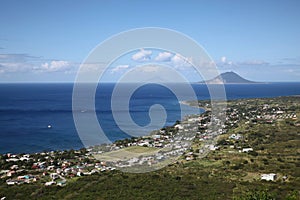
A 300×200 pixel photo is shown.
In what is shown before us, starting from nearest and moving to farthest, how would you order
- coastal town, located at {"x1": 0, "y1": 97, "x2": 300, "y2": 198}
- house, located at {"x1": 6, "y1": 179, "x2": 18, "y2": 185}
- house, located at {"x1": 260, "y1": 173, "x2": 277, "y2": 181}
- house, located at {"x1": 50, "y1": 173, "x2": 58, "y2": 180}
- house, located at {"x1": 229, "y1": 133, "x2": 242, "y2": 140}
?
house, located at {"x1": 6, "y1": 179, "x2": 18, "y2": 185} → house, located at {"x1": 260, "y1": 173, "x2": 277, "y2": 181} → house, located at {"x1": 50, "y1": 173, "x2": 58, "y2": 180} → coastal town, located at {"x1": 0, "y1": 97, "x2": 300, "y2": 198} → house, located at {"x1": 229, "y1": 133, "x2": 242, "y2": 140}

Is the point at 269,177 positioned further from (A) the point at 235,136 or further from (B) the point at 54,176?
(B) the point at 54,176

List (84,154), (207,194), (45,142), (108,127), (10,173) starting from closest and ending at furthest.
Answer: (207,194) → (10,173) → (84,154) → (45,142) → (108,127)

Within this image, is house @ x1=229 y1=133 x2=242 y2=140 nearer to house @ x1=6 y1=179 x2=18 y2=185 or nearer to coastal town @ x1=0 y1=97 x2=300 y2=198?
coastal town @ x1=0 y1=97 x2=300 y2=198

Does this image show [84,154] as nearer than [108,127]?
Yes

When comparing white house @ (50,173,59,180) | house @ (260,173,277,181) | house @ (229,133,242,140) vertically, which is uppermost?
house @ (229,133,242,140)

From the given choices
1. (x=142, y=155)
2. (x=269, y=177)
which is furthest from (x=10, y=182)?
(x=269, y=177)

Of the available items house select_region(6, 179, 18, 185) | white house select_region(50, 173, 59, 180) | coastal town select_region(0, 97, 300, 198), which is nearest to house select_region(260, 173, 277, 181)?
coastal town select_region(0, 97, 300, 198)

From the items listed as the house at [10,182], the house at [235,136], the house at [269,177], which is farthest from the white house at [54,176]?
the house at [235,136]

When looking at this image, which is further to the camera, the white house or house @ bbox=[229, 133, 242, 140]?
house @ bbox=[229, 133, 242, 140]

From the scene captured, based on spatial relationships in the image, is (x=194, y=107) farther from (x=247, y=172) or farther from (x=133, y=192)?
(x=133, y=192)

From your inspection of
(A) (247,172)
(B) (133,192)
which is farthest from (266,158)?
(B) (133,192)

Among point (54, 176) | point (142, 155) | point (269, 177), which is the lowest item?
point (269, 177)
